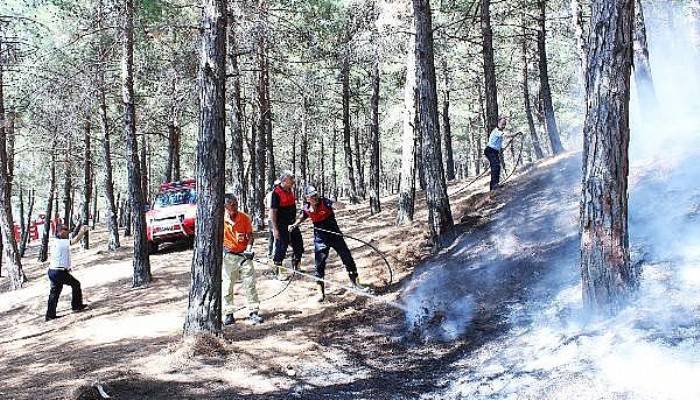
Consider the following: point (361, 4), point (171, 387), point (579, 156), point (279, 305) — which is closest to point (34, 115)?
point (361, 4)

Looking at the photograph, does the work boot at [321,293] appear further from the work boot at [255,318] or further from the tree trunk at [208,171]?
the tree trunk at [208,171]

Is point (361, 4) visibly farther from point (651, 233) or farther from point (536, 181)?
point (651, 233)

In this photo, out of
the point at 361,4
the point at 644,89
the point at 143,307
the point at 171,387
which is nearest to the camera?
the point at 171,387

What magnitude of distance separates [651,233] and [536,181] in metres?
6.00

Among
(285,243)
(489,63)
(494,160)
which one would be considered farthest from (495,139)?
(285,243)

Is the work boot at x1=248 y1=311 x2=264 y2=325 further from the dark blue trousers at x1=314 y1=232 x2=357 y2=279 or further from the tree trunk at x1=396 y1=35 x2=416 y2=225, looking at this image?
the tree trunk at x1=396 y1=35 x2=416 y2=225

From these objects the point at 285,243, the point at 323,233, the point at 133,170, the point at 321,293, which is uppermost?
the point at 133,170

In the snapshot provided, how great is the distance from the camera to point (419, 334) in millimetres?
7582

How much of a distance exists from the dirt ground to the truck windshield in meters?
4.28

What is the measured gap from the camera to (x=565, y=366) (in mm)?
5141

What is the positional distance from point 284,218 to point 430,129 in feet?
10.8

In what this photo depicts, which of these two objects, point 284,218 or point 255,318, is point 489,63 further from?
point 255,318

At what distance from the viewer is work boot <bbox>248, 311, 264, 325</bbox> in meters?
8.80

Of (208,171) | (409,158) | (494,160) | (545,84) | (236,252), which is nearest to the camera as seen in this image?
(208,171)
